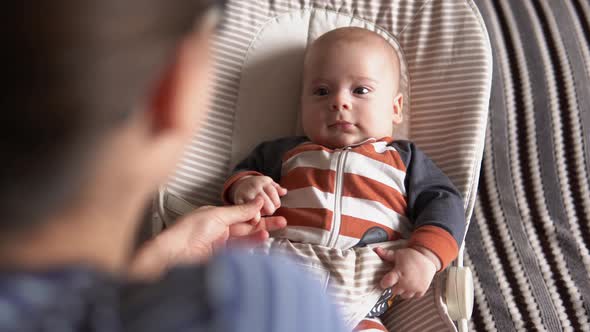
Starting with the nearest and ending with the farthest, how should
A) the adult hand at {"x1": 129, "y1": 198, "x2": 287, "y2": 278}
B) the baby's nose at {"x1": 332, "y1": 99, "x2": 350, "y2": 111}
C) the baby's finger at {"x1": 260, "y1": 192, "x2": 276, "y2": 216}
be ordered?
the adult hand at {"x1": 129, "y1": 198, "x2": 287, "y2": 278}, the baby's finger at {"x1": 260, "y1": 192, "x2": 276, "y2": 216}, the baby's nose at {"x1": 332, "y1": 99, "x2": 350, "y2": 111}

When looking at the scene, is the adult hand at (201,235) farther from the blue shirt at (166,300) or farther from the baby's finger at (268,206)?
the blue shirt at (166,300)

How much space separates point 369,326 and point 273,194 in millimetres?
270

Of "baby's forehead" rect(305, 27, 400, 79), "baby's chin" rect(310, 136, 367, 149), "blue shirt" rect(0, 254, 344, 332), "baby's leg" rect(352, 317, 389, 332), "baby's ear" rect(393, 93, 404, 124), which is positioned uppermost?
"blue shirt" rect(0, 254, 344, 332)

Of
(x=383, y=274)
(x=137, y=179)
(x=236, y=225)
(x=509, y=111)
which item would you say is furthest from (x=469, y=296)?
(x=137, y=179)

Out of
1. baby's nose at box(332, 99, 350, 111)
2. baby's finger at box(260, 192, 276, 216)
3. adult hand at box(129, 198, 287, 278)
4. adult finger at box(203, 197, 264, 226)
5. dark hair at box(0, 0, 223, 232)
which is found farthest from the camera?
baby's nose at box(332, 99, 350, 111)

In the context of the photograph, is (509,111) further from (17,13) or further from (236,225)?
(17,13)

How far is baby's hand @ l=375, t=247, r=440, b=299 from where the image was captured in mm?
1067

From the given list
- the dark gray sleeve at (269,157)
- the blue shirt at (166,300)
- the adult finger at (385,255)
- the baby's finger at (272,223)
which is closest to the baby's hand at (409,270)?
the adult finger at (385,255)

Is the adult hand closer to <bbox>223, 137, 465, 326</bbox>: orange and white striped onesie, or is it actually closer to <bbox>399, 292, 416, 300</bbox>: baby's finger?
<bbox>223, 137, 465, 326</bbox>: orange and white striped onesie

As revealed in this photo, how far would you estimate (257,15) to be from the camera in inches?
53.2

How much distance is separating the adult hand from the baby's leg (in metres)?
0.20

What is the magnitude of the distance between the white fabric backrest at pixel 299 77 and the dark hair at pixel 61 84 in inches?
33.6

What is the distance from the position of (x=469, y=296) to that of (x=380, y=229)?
180 mm

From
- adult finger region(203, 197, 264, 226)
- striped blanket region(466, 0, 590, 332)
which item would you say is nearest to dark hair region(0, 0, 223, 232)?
adult finger region(203, 197, 264, 226)
